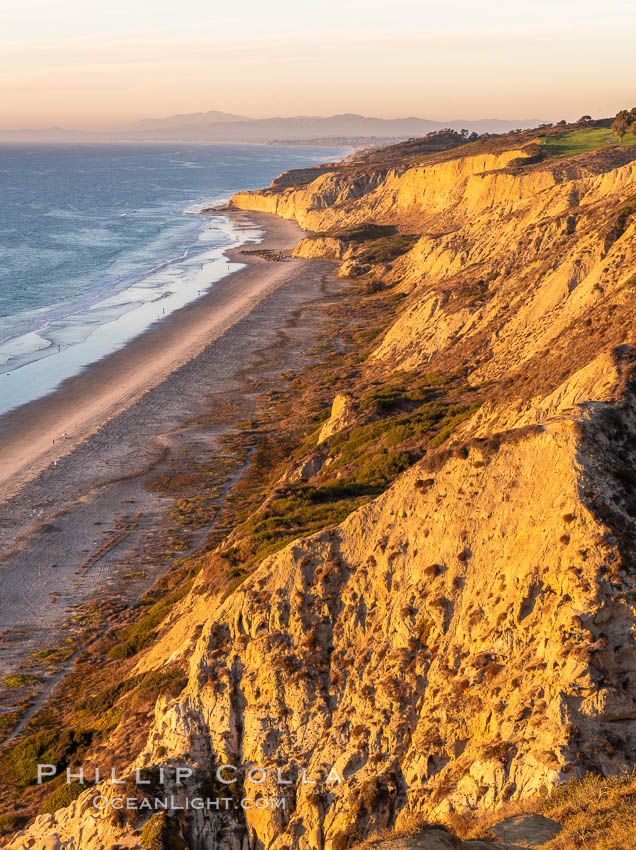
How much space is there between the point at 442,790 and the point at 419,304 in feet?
140

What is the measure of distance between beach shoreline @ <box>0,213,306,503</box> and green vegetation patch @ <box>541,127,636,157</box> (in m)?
39.0

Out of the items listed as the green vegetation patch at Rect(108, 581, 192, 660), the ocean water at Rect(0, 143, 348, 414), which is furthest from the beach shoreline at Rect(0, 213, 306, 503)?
the green vegetation patch at Rect(108, 581, 192, 660)

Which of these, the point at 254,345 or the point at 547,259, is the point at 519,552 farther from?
the point at 254,345

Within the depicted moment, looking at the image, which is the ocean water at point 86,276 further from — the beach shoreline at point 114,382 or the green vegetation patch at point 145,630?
the green vegetation patch at point 145,630

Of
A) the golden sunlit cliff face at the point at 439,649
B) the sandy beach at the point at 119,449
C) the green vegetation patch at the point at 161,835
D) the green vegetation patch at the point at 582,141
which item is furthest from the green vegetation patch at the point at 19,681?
the green vegetation patch at the point at 582,141

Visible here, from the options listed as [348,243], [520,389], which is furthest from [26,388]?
[348,243]

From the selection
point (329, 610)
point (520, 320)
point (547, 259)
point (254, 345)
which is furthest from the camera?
point (254, 345)

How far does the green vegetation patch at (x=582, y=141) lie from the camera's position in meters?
92.8

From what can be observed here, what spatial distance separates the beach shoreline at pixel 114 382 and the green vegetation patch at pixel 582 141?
128 feet

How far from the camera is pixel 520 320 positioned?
38.6 m

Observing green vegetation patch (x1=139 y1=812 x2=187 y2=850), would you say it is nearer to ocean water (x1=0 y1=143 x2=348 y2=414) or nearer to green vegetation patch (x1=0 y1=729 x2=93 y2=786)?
green vegetation patch (x1=0 y1=729 x2=93 y2=786)

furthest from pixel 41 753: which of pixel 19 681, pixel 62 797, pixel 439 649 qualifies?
pixel 439 649

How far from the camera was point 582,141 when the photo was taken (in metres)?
103

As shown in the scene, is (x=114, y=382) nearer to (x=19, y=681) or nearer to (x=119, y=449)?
(x=119, y=449)
